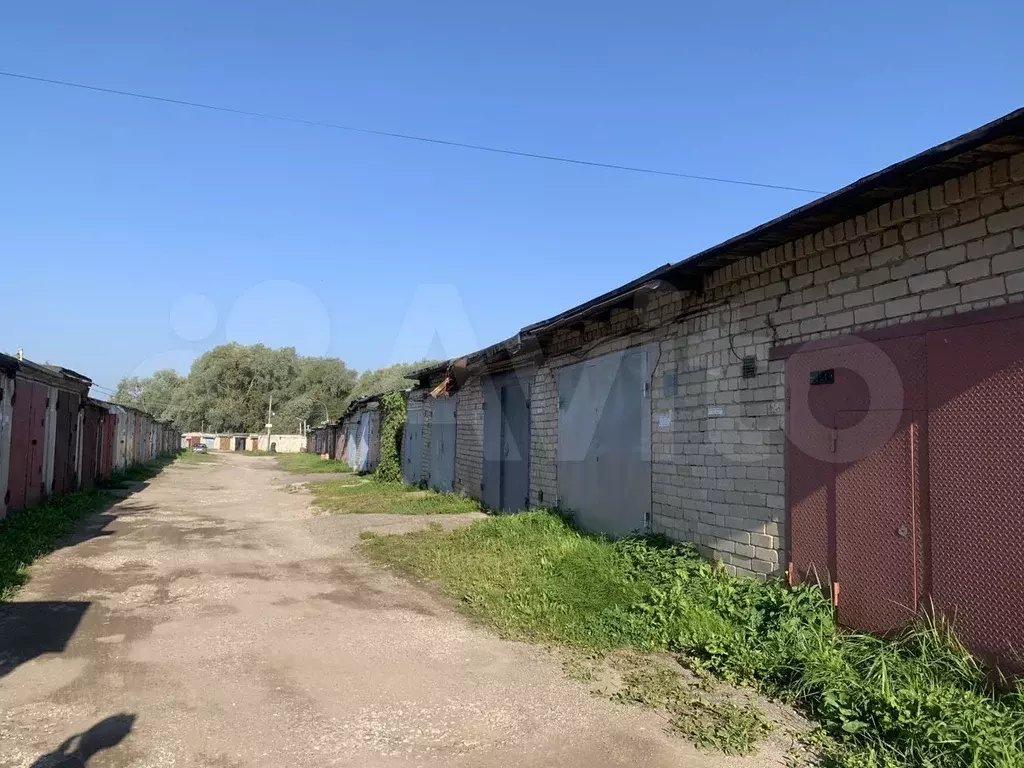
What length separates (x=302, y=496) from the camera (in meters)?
18.5

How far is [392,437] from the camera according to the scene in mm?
21797

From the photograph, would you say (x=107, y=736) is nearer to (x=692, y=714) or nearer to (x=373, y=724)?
(x=373, y=724)

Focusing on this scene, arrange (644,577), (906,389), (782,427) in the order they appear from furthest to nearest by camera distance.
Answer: (644,577) < (782,427) < (906,389)

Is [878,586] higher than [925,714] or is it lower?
higher

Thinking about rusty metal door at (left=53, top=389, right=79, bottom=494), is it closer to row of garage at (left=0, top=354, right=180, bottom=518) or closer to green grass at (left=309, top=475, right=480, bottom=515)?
row of garage at (left=0, top=354, right=180, bottom=518)

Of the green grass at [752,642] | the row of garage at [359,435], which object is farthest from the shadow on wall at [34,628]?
the row of garage at [359,435]

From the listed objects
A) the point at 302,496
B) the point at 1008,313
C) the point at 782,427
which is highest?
the point at 1008,313

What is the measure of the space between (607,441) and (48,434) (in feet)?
38.9

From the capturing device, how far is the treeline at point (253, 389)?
66250 mm

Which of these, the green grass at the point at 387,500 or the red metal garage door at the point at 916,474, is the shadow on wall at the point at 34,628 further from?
the green grass at the point at 387,500

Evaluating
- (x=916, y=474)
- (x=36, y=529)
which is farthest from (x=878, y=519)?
(x=36, y=529)

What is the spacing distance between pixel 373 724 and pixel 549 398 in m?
7.71

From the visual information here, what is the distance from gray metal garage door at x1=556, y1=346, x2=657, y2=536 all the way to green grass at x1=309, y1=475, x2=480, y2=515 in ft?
13.5

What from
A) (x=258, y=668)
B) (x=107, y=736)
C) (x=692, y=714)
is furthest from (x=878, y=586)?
(x=107, y=736)
